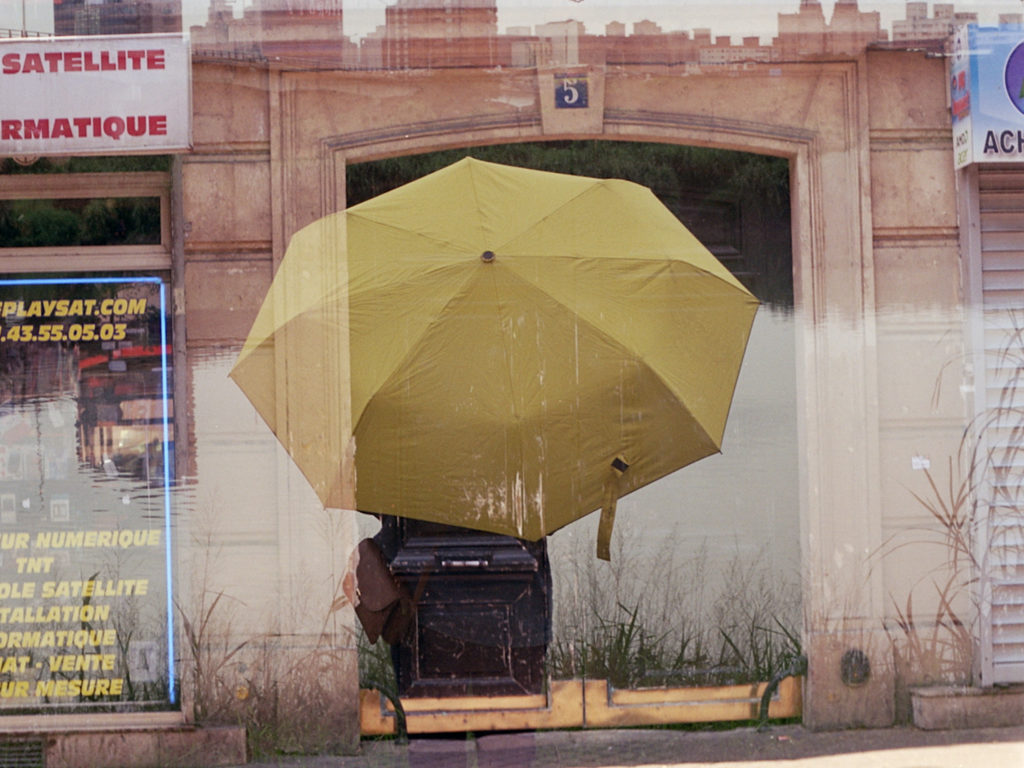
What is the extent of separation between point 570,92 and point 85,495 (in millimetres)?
3074

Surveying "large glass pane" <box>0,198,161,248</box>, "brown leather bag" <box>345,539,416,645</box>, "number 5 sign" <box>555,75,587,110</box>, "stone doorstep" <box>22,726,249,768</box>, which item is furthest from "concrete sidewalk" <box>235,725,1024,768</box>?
"number 5 sign" <box>555,75,587,110</box>

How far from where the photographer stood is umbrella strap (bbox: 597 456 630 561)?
179 inches

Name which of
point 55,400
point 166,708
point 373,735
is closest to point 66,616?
point 166,708

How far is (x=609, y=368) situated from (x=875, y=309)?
2.06 metres

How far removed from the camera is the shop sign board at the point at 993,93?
5.52 metres

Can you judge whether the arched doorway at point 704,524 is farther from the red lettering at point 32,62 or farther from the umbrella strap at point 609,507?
the red lettering at point 32,62

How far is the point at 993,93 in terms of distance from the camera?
217 inches

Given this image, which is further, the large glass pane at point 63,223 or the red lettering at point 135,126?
the large glass pane at point 63,223

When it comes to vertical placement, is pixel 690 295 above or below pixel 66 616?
above

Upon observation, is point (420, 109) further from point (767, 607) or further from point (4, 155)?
point (767, 607)

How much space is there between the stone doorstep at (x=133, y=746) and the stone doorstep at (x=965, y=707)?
3305 mm

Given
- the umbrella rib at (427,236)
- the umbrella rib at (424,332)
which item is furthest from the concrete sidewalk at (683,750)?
the umbrella rib at (427,236)

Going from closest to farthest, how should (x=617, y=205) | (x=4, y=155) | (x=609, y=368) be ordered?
(x=609, y=368)
(x=617, y=205)
(x=4, y=155)

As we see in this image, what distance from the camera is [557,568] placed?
5.65 meters
